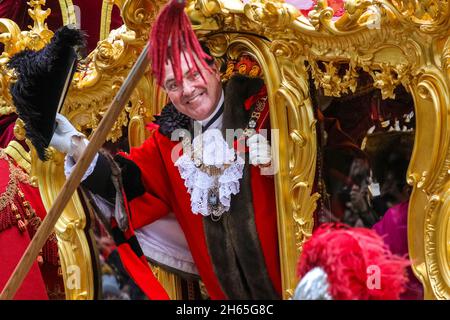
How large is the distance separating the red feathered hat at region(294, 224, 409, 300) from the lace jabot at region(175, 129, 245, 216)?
658 millimetres

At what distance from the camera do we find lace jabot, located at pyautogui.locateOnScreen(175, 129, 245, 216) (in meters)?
3.10

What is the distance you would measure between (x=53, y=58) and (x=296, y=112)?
52 cm

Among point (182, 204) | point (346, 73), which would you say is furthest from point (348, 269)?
point (182, 204)

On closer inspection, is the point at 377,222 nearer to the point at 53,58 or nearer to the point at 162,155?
the point at 162,155

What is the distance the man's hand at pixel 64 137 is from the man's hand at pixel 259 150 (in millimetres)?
435

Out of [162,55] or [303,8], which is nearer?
[162,55]

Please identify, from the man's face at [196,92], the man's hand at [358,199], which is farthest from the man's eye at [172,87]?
the man's hand at [358,199]

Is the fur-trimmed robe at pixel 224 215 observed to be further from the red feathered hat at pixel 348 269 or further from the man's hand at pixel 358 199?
the red feathered hat at pixel 348 269

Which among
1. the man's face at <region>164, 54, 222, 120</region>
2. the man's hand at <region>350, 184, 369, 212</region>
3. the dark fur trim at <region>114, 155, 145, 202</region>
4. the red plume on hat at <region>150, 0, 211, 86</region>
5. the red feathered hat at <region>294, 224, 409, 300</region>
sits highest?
the red plume on hat at <region>150, 0, 211, 86</region>

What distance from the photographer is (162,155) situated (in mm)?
3223

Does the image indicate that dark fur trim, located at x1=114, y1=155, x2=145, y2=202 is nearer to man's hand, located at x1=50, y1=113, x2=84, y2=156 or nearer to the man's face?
man's hand, located at x1=50, y1=113, x2=84, y2=156

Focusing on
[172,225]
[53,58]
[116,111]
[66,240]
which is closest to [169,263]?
[172,225]

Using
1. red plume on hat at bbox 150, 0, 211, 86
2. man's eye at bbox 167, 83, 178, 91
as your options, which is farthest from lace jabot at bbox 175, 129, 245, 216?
red plume on hat at bbox 150, 0, 211, 86

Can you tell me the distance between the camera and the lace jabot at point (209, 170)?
3098 mm
